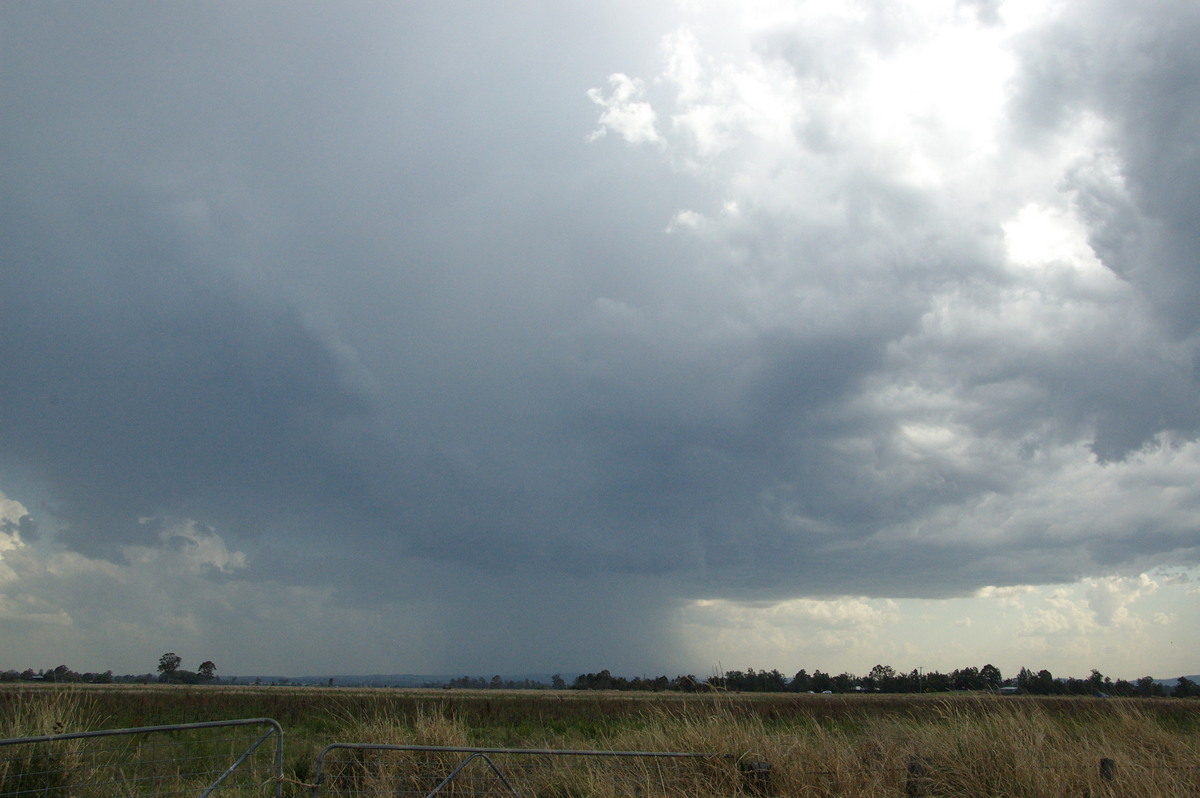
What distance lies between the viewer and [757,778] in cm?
872

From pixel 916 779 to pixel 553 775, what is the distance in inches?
198

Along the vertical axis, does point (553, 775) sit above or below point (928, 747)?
below

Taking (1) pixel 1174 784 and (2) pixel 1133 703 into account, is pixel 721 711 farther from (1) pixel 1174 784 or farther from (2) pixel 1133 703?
(2) pixel 1133 703

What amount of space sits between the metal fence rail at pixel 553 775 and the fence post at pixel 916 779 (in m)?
1.94

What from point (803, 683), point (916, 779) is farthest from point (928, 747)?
point (803, 683)

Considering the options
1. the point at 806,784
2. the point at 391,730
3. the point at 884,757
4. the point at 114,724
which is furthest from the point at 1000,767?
the point at 114,724

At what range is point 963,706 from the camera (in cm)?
1345

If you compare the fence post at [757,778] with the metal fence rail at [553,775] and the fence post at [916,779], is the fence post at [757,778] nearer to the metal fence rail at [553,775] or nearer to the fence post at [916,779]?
the metal fence rail at [553,775]

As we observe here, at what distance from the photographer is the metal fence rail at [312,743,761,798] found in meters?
8.30

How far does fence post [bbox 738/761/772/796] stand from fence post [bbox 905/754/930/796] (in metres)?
1.76

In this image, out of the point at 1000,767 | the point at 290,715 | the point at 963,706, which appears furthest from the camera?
the point at 290,715

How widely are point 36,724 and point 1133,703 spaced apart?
64.7 feet

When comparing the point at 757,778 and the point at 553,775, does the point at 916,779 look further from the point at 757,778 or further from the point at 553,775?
the point at 553,775

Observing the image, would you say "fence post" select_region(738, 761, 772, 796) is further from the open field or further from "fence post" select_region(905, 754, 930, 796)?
"fence post" select_region(905, 754, 930, 796)
